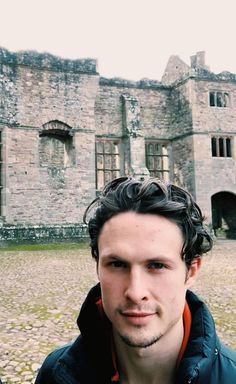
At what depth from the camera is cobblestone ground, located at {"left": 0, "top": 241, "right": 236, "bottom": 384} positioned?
Answer: 4492 mm

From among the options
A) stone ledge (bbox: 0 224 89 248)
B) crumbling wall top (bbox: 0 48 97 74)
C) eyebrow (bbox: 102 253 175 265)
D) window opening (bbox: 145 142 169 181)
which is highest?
crumbling wall top (bbox: 0 48 97 74)

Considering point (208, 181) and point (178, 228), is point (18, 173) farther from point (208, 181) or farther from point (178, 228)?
point (178, 228)

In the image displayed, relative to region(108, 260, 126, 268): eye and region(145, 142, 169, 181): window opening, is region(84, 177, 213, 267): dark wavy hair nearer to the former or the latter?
region(108, 260, 126, 268): eye

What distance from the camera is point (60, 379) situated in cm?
148

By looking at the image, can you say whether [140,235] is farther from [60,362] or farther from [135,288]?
[60,362]

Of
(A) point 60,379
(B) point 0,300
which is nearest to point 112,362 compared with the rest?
(A) point 60,379

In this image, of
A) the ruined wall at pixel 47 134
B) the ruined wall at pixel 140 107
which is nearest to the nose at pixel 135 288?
the ruined wall at pixel 47 134

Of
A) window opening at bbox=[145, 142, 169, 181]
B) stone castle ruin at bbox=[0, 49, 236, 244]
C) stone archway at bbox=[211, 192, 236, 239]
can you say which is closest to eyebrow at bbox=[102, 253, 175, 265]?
stone castle ruin at bbox=[0, 49, 236, 244]

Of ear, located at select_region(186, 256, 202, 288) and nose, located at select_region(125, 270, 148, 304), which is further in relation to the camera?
ear, located at select_region(186, 256, 202, 288)

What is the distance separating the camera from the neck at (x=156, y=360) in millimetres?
1440

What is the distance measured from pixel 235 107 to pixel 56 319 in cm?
2073

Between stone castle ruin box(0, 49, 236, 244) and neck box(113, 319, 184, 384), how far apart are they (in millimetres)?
16995

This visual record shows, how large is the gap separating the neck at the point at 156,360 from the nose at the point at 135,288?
17 centimetres

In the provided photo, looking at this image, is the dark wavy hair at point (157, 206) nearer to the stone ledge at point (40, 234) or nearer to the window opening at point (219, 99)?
the stone ledge at point (40, 234)
